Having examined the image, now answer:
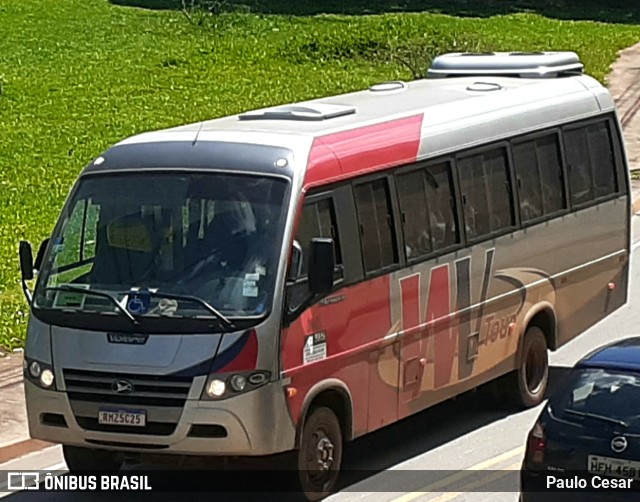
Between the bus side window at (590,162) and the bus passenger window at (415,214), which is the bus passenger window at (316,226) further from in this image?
the bus side window at (590,162)

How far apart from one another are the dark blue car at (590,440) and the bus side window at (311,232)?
7.25 ft

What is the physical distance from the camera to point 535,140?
47.4 ft

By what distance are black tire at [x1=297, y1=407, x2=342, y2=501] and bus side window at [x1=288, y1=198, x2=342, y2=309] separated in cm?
95

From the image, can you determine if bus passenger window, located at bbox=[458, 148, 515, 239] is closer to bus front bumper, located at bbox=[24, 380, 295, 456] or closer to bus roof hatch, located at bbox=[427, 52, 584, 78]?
bus roof hatch, located at bbox=[427, 52, 584, 78]

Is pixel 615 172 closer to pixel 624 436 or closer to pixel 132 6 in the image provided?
pixel 624 436

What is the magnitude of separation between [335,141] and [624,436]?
3.77 m

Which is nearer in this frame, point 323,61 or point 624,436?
point 624,436

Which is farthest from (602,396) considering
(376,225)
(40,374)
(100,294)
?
(40,374)

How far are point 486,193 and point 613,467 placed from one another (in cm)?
495

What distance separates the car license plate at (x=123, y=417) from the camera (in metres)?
10.7

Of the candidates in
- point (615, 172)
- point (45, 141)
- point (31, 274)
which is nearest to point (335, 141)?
point (31, 274)

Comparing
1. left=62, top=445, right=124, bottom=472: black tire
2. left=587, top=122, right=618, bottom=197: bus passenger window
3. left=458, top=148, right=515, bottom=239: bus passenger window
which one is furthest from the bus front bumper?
left=587, top=122, right=618, bottom=197: bus passenger window

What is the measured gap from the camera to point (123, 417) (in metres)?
10.8

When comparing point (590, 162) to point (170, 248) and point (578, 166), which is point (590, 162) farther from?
point (170, 248)
